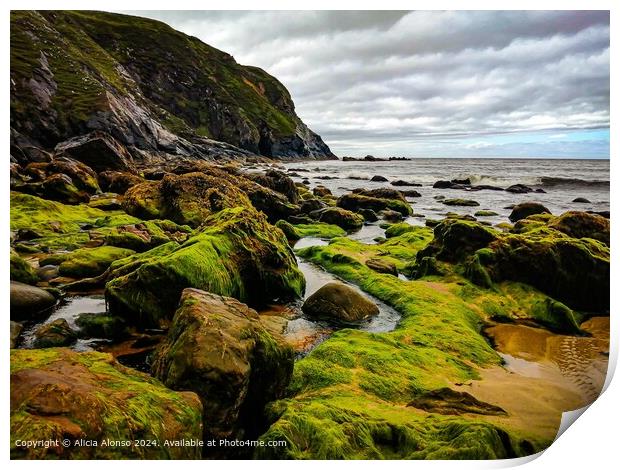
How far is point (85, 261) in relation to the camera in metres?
7.69

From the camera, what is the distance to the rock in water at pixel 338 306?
287 inches

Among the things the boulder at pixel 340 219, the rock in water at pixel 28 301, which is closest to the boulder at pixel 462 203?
the boulder at pixel 340 219

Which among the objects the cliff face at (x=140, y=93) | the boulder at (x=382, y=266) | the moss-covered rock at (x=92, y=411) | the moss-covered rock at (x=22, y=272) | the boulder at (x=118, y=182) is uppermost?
the cliff face at (x=140, y=93)

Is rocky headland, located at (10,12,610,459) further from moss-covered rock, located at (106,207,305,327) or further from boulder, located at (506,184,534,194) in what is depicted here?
boulder, located at (506,184,534,194)

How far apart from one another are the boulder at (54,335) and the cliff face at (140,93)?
147 inches

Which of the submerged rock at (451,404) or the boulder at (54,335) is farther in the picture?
the boulder at (54,335)

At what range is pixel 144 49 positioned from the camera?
6888 centimetres

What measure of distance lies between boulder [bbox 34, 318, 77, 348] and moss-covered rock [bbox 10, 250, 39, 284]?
1271 mm

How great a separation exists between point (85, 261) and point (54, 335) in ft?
8.80

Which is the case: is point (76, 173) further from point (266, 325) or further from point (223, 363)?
point (223, 363)

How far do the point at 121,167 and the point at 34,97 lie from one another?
13490mm

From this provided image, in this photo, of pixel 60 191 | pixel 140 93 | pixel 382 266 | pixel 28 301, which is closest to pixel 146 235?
pixel 28 301

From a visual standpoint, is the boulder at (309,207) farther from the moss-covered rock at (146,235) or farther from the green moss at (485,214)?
the green moss at (485,214)
